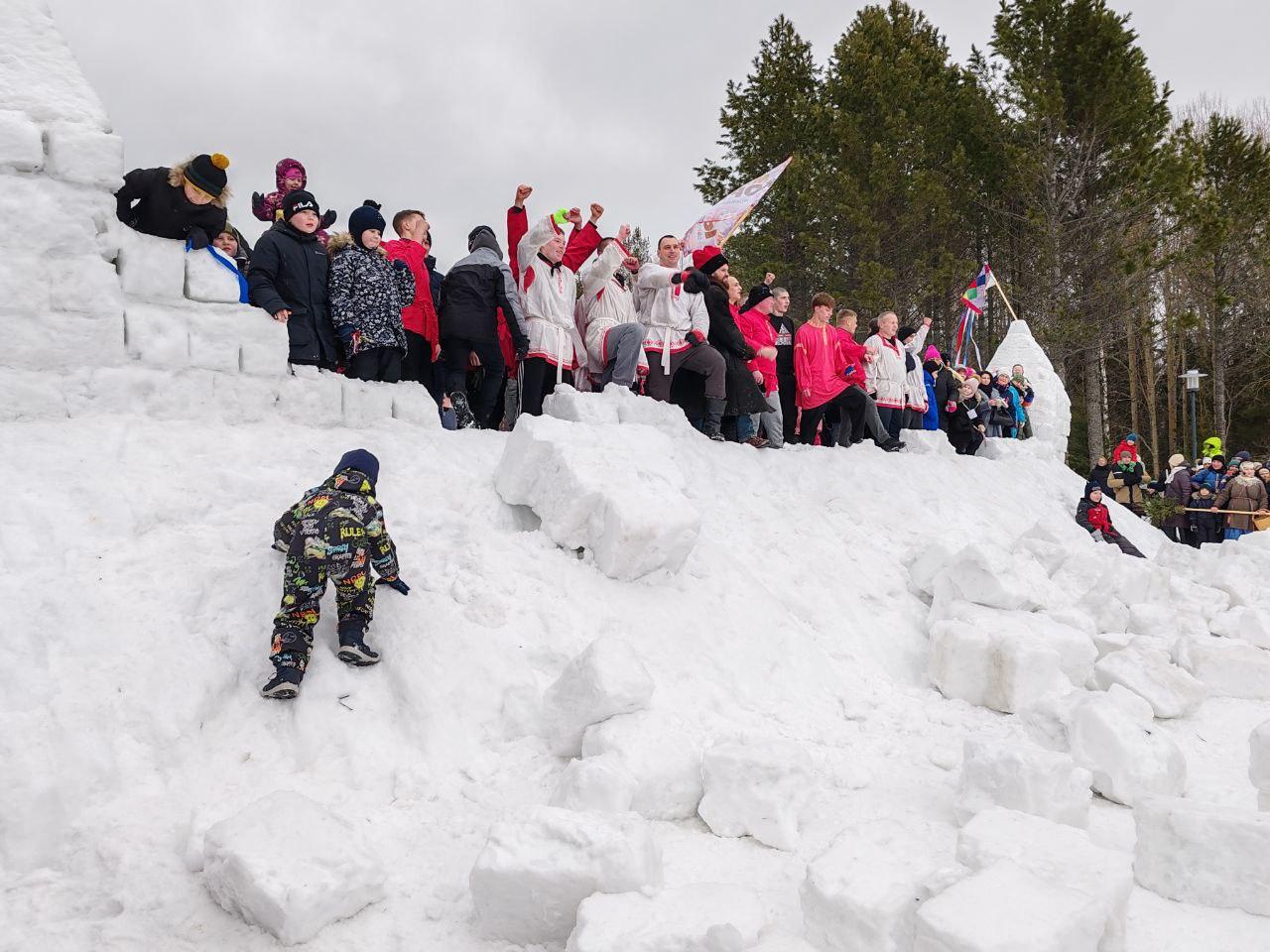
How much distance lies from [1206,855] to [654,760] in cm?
178

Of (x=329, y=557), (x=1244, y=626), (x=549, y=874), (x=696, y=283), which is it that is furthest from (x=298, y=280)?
(x=1244, y=626)

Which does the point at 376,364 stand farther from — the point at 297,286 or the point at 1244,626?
the point at 1244,626

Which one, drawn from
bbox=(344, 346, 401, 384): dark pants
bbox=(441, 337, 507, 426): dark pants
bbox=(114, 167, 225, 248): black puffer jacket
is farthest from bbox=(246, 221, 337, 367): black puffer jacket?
bbox=(441, 337, 507, 426): dark pants

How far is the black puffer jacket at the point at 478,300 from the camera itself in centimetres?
572

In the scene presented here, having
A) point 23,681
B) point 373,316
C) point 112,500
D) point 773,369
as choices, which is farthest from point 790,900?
point 773,369

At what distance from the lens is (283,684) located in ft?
10.6

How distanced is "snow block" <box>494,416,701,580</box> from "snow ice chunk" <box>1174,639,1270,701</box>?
122 inches

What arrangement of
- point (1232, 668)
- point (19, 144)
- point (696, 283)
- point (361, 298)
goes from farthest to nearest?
point (696, 283), point (361, 298), point (1232, 668), point (19, 144)

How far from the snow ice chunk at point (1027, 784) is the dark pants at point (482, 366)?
4.07 meters

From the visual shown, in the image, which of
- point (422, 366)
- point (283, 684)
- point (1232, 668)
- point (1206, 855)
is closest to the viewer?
point (1206, 855)

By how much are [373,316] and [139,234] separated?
1290mm

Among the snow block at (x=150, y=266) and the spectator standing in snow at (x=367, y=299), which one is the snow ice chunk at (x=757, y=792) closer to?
Answer: the spectator standing in snow at (x=367, y=299)

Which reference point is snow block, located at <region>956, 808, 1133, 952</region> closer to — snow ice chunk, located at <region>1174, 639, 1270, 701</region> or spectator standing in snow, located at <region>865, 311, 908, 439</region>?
snow ice chunk, located at <region>1174, 639, 1270, 701</region>

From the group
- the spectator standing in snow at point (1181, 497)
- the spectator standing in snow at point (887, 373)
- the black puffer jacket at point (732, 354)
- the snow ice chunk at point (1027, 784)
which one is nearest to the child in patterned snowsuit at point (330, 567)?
the snow ice chunk at point (1027, 784)
